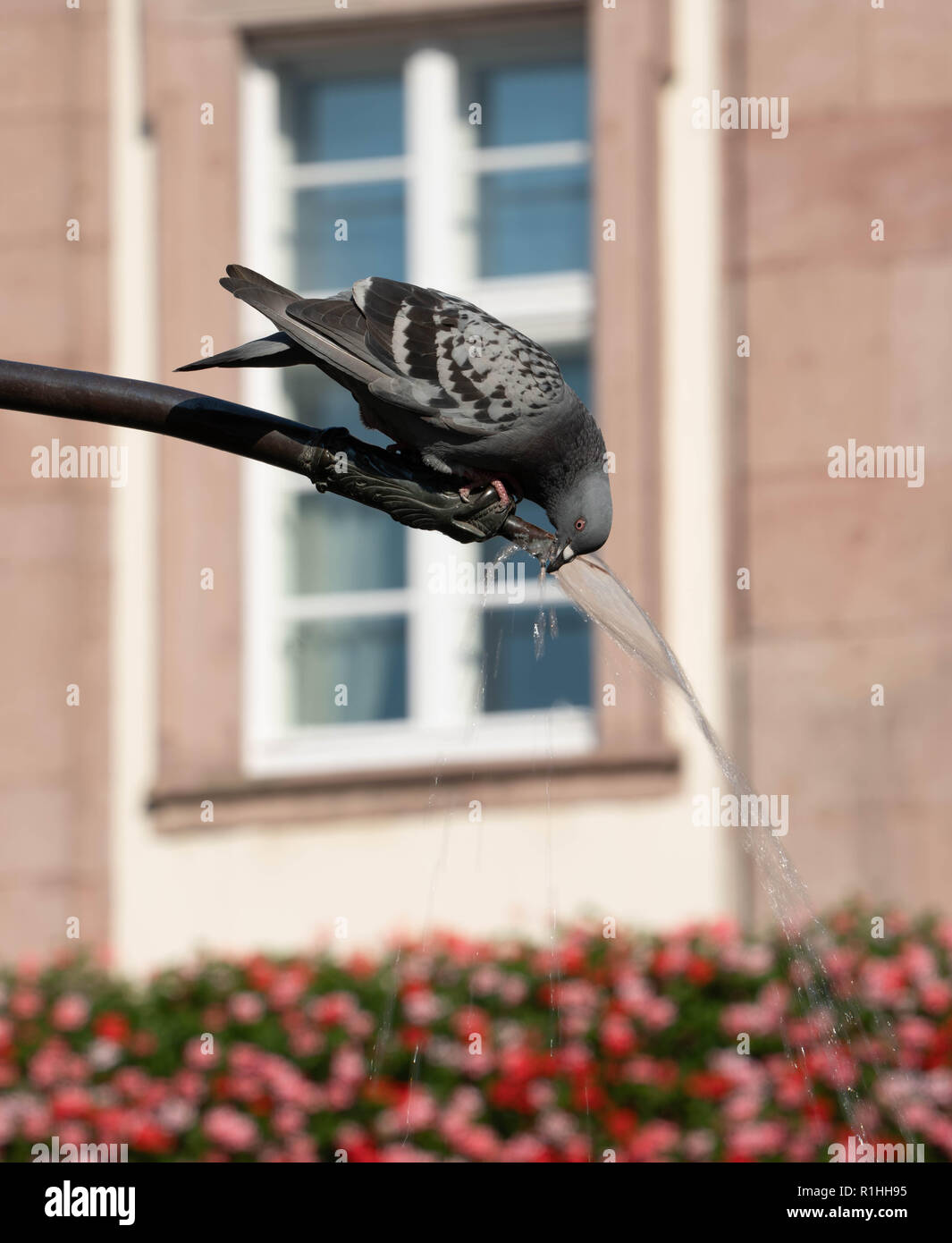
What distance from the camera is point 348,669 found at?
11008mm

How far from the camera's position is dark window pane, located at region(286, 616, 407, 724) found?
1094cm

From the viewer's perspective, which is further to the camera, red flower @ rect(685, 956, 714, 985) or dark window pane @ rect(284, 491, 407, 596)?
dark window pane @ rect(284, 491, 407, 596)

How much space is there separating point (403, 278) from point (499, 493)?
646 cm

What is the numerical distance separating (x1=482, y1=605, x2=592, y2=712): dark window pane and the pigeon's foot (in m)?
5.73

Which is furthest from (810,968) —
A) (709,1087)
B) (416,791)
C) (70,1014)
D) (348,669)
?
(348,669)

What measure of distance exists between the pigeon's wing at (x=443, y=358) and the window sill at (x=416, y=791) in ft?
16.4

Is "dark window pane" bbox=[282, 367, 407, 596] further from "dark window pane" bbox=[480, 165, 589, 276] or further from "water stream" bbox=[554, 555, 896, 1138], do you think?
"water stream" bbox=[554, 555, 896, 1138]

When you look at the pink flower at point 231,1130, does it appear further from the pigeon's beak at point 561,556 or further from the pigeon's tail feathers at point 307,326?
the pigeon's tail feathers at point 307,326

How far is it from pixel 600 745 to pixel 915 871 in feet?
4.55

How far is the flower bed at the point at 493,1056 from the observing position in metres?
8.41

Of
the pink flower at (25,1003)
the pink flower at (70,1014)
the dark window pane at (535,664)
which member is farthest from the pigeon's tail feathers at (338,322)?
the dark window pane at (535,664)

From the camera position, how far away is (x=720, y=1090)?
852 centimetres

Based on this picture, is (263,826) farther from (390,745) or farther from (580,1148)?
(580,1148)

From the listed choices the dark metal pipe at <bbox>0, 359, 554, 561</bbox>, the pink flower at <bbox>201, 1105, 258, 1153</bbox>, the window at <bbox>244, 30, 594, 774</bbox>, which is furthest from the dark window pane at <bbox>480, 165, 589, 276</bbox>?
the dark metal pipe at <bbox>0, 359, 554, 561</bbox>
